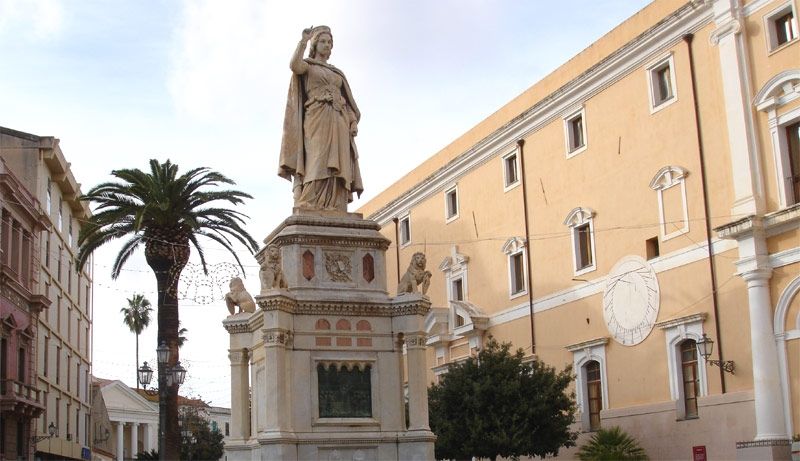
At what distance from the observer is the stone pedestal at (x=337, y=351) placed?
43.2 feet

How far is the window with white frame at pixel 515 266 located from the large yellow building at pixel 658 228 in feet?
0.24

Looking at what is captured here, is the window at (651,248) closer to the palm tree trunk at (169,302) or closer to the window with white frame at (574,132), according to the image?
the window with white frame at (574,132)

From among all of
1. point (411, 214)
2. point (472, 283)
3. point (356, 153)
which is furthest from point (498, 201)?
point (356, 153)

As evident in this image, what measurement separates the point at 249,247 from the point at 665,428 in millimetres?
12472

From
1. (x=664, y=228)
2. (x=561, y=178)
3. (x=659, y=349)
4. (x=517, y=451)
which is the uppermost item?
(x=561, y=178)

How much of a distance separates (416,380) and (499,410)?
13980 mm

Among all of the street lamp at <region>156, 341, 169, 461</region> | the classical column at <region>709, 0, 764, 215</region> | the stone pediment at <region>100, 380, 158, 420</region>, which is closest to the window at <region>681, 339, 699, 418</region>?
the classical column at <region>709, 0, 764, 215</region>

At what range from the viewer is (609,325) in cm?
3072

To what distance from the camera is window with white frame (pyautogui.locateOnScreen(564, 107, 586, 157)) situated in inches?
1291

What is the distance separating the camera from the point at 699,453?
26.4 m

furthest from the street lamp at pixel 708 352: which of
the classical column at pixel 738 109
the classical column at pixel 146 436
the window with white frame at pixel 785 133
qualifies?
the classical column at pixel 146 436

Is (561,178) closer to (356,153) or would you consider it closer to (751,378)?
(751,378)

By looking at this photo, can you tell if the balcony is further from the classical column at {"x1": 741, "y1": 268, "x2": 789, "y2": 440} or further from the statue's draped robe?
the statue's draped robe

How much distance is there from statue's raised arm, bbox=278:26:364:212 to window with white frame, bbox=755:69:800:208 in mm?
13333
